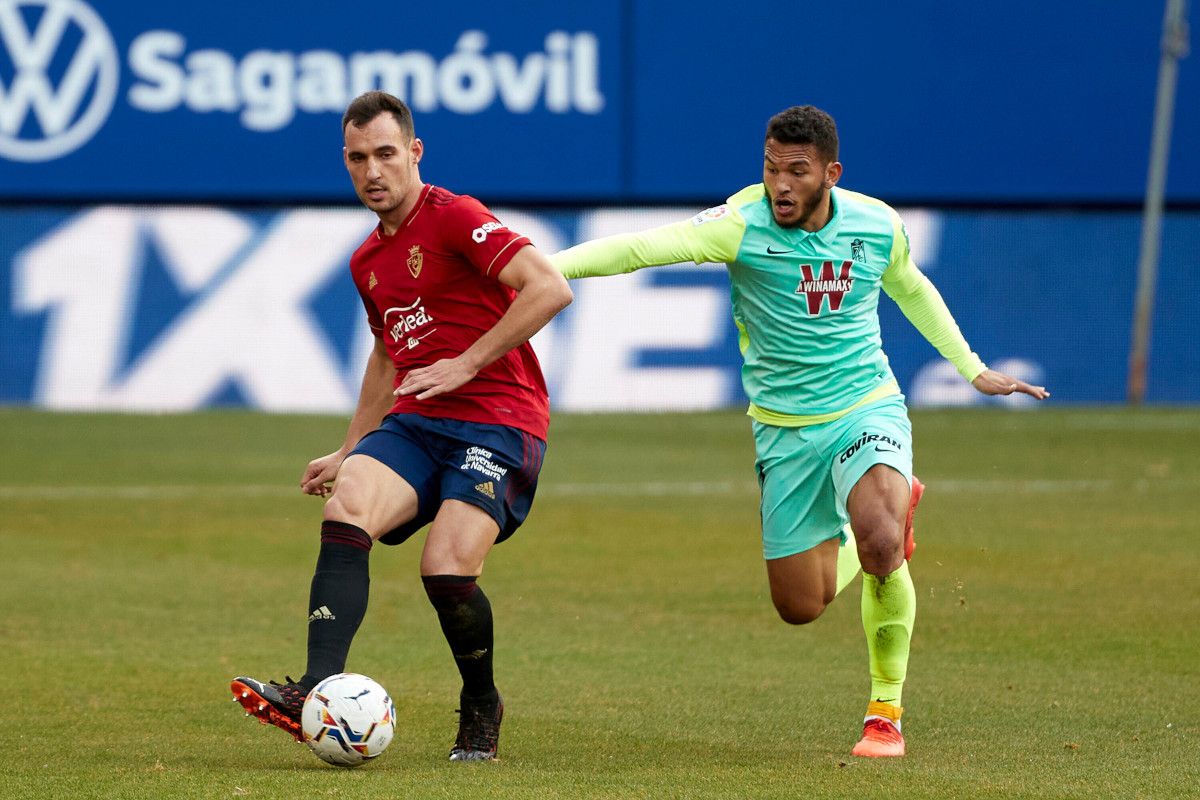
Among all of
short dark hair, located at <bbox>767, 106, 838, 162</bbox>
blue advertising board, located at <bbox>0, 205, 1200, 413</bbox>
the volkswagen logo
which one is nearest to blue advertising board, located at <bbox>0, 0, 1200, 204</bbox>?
the volkswagen logo

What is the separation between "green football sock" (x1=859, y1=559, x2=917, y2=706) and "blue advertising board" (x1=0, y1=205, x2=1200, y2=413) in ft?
59.3

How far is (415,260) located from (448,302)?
182 millimetres

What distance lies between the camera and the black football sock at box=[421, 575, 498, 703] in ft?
19.7

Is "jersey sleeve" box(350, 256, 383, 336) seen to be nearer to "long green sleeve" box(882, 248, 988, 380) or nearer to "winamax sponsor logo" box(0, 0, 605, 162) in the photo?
"long green sleeve" box(882, 248, 988, 380)

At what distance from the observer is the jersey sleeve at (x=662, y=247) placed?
256 inches

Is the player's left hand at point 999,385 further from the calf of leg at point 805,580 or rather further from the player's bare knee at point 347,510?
the player's bare knee at point 347,510

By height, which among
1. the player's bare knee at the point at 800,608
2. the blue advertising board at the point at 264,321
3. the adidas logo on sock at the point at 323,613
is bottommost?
the blue advertising board at the point at 264,321

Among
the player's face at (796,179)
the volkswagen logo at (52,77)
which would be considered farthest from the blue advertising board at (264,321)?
the player's face at (796,179)

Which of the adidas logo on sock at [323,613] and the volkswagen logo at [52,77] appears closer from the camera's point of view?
the adidas logo on sock at [323,613]

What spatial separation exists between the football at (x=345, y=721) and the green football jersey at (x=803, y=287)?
1.77 metres

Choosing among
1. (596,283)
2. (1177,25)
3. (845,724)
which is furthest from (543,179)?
(845,724)

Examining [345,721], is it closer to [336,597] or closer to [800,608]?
[336,597]

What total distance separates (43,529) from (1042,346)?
17.1 m

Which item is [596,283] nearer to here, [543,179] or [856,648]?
[543,179]
